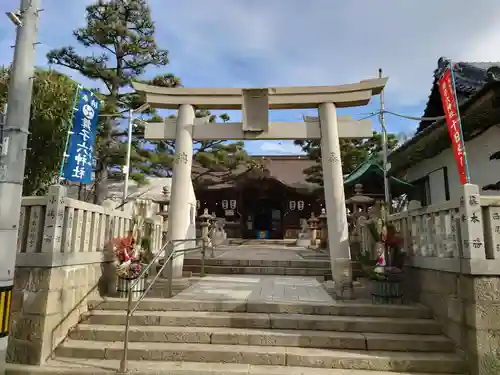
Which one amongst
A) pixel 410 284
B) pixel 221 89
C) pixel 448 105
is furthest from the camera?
pixel 221 89

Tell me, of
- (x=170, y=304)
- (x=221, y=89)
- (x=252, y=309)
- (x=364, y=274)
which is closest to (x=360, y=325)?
(x=252, y=309)

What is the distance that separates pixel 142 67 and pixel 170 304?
16707 millimetres

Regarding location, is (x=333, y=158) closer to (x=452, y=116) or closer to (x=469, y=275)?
(x=452, y=116)

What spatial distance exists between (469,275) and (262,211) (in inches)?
906

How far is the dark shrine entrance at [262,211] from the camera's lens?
1038 inches

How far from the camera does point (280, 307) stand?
5.85 m

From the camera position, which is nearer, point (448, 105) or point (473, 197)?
point (473, 197)

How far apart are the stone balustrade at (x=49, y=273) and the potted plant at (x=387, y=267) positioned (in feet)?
17.0

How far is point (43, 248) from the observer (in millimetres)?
5309

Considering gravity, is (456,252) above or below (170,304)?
above

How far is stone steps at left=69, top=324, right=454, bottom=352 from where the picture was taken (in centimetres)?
502

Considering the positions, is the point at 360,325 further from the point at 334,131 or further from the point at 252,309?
the point at 334,131

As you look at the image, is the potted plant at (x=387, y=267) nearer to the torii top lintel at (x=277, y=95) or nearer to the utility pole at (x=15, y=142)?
the torii top lintel at (x=277, y=95)

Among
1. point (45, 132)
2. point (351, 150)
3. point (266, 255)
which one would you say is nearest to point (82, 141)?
point (45, 132)
